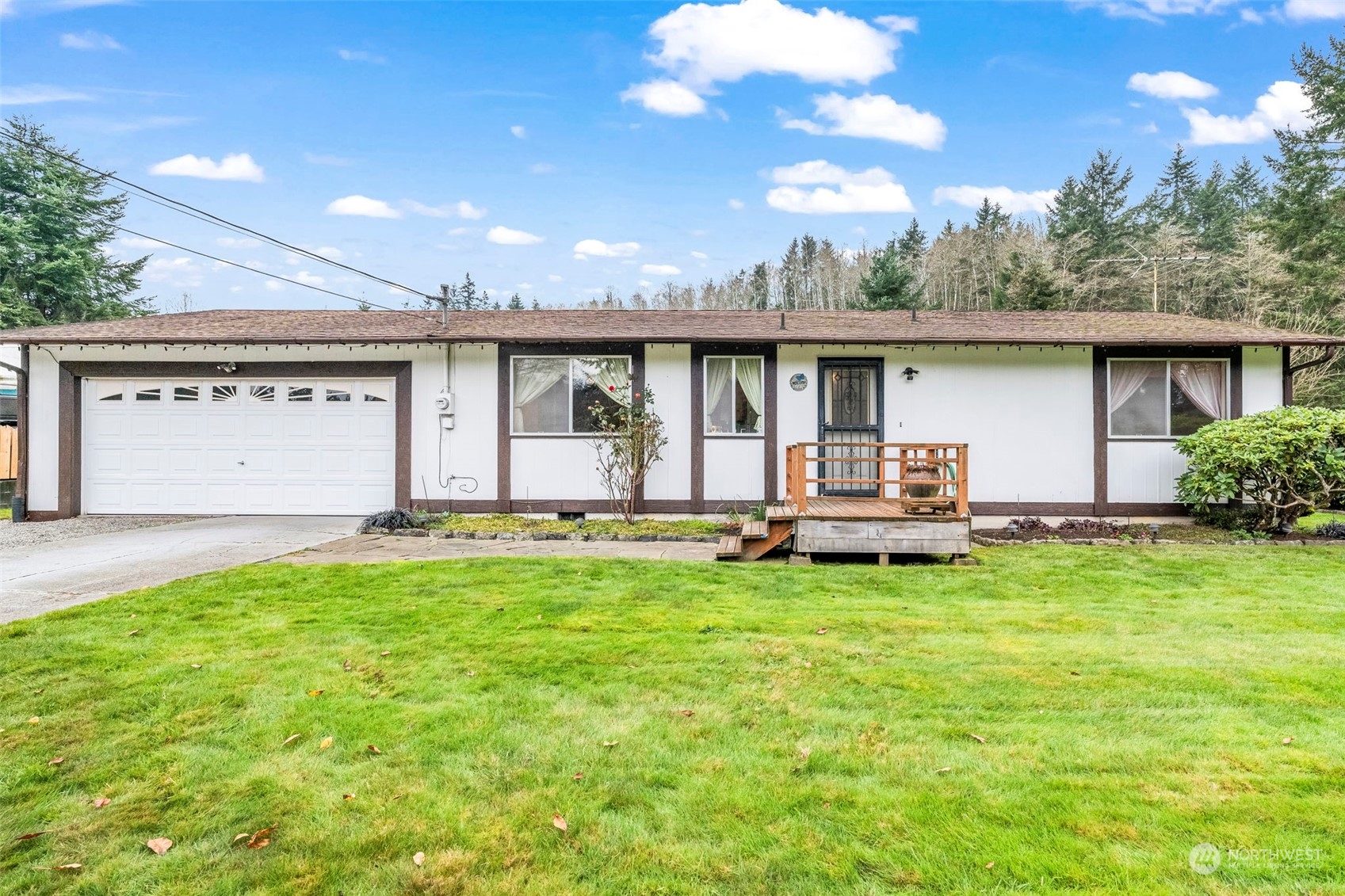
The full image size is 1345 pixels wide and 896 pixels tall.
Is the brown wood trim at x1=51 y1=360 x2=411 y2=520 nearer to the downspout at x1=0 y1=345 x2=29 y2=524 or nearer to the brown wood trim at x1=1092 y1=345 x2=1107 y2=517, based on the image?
the downspout at x1=0 y1=345 x2=29 y2=524

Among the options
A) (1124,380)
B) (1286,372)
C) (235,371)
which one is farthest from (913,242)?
(235,371)

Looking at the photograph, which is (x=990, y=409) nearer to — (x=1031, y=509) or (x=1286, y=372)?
(x=1031, y=509)

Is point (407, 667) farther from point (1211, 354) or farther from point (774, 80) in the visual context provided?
point (774, 80)

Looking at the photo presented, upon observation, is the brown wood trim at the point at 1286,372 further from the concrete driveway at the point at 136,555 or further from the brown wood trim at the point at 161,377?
the concrete driveway at the point at 136,555

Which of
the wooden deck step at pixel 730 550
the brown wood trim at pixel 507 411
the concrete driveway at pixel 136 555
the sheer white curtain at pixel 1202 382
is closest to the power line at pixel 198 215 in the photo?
the brown wood trim at pixel 507 411

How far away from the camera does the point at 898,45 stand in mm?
13469

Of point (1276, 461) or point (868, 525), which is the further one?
point (1276, 461)

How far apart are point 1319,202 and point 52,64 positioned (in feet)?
95.2

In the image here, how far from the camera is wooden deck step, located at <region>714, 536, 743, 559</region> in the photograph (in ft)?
20.1

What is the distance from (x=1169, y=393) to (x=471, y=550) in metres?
9.37

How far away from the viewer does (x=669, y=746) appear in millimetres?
2404

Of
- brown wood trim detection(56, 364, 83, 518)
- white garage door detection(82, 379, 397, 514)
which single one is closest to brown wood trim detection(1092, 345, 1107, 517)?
white garage door detection(82, 379, 397, 514)

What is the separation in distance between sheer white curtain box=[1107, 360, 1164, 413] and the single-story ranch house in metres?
0.03

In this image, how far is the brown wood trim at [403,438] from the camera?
8656 millimetres
